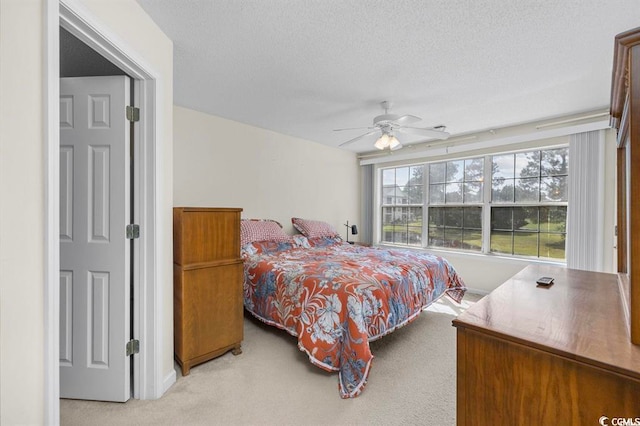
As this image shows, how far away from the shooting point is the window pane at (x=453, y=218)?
4.54m

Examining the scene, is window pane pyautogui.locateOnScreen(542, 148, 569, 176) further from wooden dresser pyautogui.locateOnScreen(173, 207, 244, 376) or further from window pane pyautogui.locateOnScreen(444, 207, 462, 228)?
wooden dresser pyautogui.locateOnScreen(173, 207, 244, 376)

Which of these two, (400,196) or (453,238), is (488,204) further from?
(400,196)

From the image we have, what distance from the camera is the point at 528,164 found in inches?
154

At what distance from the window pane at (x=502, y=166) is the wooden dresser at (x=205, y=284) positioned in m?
3.89

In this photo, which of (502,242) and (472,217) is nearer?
(502,242)

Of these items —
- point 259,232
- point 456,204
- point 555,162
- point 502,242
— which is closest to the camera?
point 259,232

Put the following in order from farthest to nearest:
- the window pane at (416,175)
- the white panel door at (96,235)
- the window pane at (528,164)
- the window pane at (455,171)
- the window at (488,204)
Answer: the window pane at (416,175), the window pane at (455,171), the window pane at (528,164), the window at (488,204), the white panel door at (96,235)

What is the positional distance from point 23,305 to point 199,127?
2.91 meters

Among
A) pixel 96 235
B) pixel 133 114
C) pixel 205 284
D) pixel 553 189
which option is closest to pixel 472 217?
pixel 553 189

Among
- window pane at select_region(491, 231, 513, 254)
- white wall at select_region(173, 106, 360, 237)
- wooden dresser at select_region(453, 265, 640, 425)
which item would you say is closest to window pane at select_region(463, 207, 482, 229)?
window pane at select_region(491, 231, 513, 254)

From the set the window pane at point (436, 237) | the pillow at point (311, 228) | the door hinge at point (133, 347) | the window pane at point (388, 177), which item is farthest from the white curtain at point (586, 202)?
the door hinge at point (133, 347)

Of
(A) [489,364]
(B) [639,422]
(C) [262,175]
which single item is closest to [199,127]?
(C) [262,175]

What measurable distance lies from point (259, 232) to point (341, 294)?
5.90 feet

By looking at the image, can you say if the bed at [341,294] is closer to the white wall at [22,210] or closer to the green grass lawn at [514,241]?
the green grass lawn at [514,241]
